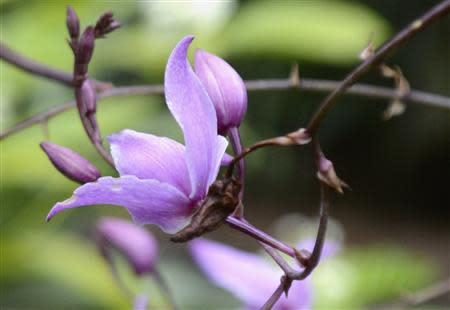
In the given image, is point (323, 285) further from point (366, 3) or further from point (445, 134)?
point (445, 134)

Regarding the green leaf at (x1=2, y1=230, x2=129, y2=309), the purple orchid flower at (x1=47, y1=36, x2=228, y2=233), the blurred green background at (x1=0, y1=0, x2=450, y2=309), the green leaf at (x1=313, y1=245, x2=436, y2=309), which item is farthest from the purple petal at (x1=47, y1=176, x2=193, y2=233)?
the green leaf at (x1=2, y1=230, x2=129, y2=309)

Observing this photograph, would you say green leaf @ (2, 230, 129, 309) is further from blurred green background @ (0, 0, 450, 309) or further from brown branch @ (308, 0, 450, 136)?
brown branch @ (308, 0, 450, 136)

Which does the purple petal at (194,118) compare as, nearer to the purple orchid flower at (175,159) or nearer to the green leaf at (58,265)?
the purple orchid flower at (175,159)

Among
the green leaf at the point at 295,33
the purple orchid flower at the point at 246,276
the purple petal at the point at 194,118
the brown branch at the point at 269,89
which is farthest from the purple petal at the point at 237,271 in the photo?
the green leaf at the point at 295,33

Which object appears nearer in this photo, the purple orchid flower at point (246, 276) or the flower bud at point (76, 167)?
the flower bud at point (76, 167)

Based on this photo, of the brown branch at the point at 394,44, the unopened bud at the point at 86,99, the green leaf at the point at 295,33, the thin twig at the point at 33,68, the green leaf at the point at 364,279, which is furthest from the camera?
the green leaf at the point at 295,33

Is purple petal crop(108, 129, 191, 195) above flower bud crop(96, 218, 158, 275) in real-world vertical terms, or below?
above
